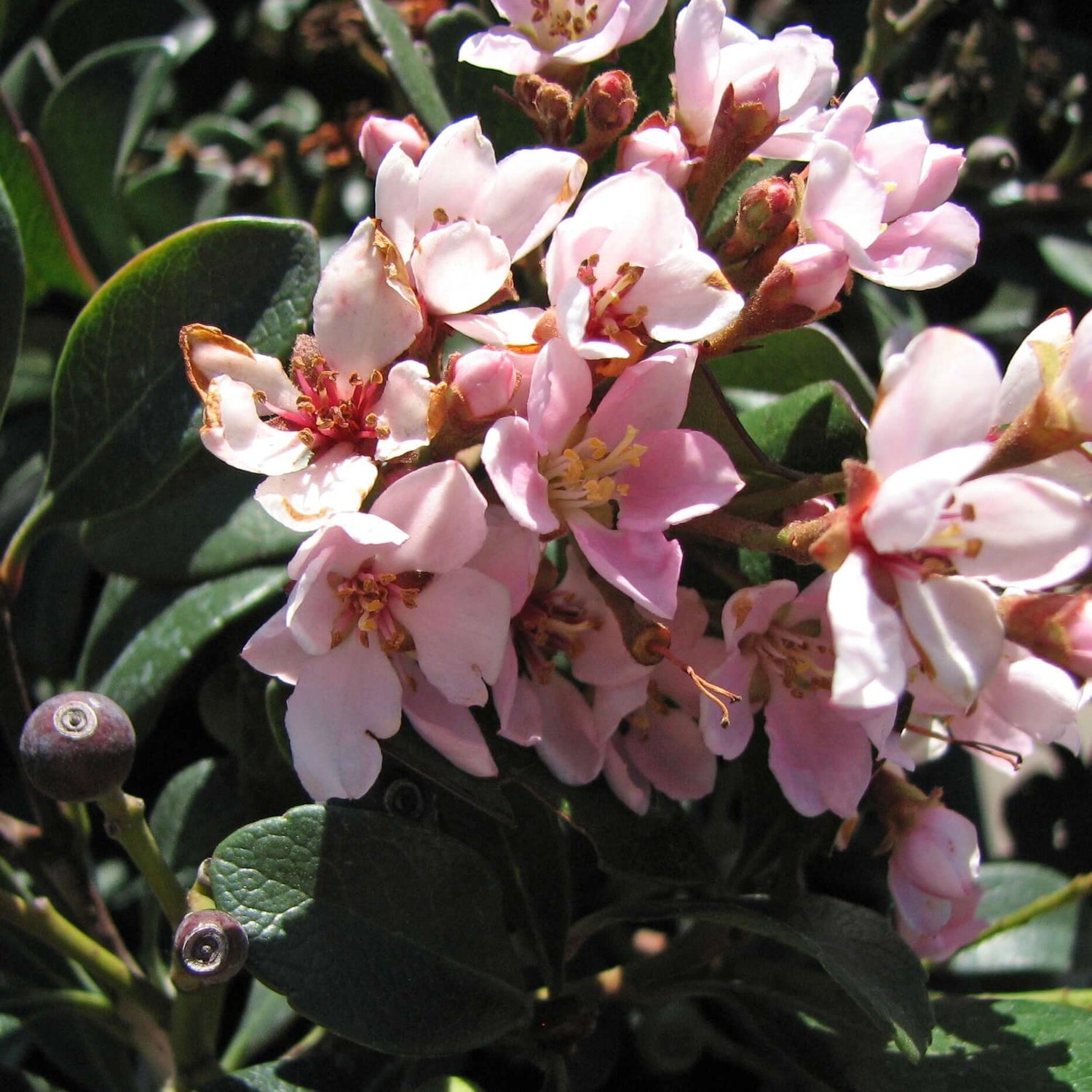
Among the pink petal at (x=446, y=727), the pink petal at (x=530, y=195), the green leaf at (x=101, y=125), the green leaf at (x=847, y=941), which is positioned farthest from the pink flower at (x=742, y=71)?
the green leaf at (x=101, y=125)

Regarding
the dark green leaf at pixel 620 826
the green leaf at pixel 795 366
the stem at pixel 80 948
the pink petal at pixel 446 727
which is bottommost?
the stem at pixel 80 948

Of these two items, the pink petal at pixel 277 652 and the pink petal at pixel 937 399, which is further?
the pink petal at pixel 277 652

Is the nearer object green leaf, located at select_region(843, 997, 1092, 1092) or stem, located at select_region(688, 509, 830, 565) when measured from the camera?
stem, located at select_region(688, 509, 830, 565)

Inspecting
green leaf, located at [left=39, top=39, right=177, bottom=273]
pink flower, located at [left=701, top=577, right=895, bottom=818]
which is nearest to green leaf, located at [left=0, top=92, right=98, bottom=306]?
green leaf, located at [left=39, top=39, right=177, bottom=273]

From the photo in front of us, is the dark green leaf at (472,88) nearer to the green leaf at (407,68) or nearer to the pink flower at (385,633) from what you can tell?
the green leaf at (407,68)

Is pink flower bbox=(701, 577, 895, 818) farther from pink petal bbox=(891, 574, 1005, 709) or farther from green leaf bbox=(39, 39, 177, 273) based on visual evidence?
green leaf bbox=(39, 39, 177, 273)

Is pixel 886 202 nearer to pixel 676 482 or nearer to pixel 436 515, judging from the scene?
pixel 676 482
